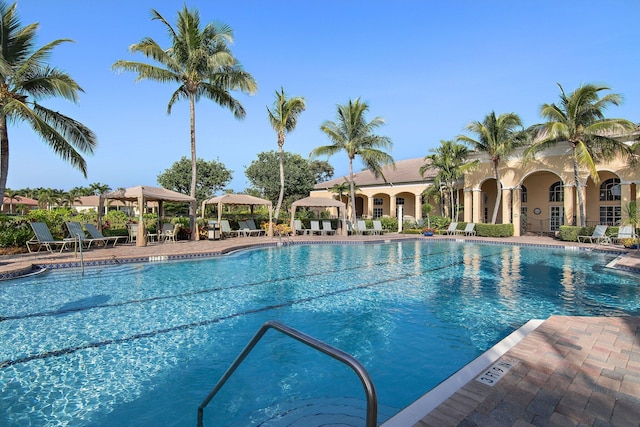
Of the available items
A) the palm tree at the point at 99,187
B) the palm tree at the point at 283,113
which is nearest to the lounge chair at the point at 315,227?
the palm tree at the point at 283,113

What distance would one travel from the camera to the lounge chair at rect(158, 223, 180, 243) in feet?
55.6

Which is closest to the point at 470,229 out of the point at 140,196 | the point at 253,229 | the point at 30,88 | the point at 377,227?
the point at 377,227

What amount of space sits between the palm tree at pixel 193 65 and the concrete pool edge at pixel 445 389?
16412 millimetres

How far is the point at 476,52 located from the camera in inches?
563

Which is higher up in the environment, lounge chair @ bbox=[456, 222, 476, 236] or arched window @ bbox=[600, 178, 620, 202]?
arched window @ bbox=[600, 178, 620, 202]

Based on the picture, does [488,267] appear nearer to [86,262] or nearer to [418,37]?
[418,37]

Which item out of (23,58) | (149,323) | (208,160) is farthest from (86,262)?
(208,160)

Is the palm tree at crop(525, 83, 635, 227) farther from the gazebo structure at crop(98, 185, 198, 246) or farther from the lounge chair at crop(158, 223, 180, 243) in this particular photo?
the lounge chair at crop(158, 223, 180, 243)

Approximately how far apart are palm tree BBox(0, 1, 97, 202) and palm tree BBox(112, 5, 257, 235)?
18.0ft

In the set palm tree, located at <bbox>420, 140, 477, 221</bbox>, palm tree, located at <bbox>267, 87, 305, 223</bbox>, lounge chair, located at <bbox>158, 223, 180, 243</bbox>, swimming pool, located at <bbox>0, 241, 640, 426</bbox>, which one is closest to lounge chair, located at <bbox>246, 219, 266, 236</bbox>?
palm tree, located at <bbox>267, 87, 305, 223</bbox>

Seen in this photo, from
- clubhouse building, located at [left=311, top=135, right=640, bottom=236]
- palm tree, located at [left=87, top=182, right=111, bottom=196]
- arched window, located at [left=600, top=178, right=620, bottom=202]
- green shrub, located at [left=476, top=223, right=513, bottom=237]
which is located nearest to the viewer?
clubhouse building, located at [left=311, top=135, right=640, bottom=236]

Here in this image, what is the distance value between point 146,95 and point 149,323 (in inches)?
671

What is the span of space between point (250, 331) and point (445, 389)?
344cm

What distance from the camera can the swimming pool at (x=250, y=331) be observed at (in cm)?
362
